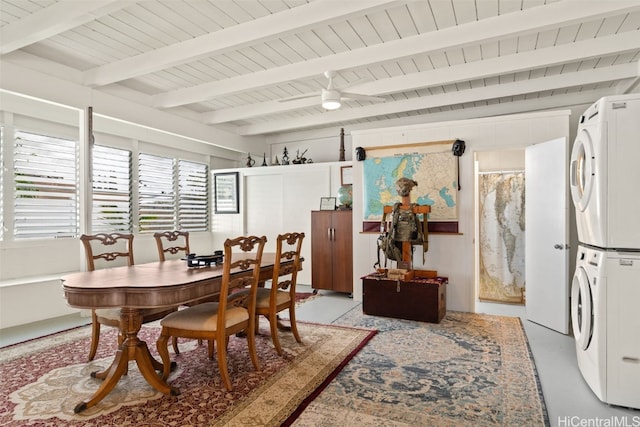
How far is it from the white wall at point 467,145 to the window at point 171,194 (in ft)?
11.9

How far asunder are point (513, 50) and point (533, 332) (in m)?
2.87

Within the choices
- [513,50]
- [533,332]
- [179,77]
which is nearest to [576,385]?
[533,332]

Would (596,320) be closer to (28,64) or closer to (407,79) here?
(407,79)

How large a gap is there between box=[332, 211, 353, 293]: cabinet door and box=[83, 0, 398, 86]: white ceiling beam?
2.80m

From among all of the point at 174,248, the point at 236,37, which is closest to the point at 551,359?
the point at 174,248

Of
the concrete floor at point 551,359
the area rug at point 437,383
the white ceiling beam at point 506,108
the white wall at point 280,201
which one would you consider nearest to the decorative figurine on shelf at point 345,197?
the white wall at point 280,201

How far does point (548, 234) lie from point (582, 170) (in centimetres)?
153

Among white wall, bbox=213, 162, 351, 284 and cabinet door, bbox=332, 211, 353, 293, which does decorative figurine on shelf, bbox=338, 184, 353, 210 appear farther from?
white wall, bbox=213, 162, 351, 284

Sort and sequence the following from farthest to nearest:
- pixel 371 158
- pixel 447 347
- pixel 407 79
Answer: pixel 371 158
pixel 407 79
pixel 447 347

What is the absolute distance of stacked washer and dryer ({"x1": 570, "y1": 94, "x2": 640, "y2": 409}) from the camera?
2.25m

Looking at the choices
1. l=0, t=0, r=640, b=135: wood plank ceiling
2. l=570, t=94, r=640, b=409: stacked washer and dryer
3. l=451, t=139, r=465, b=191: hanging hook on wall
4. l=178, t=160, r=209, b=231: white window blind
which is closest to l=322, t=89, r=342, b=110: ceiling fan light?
l=0, t=0, r=640, b=135: wood plank ceiling

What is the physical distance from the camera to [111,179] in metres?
5.21

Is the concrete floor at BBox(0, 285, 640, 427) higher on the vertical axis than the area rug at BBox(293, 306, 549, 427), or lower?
lower

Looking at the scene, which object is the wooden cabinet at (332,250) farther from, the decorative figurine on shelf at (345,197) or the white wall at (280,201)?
the white wall at (280,201)
